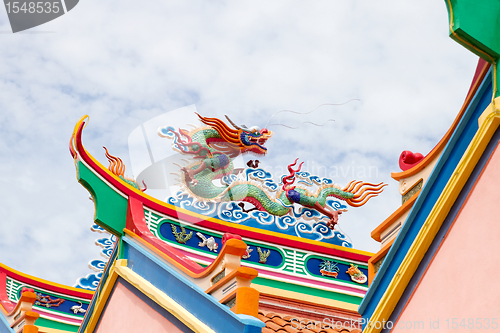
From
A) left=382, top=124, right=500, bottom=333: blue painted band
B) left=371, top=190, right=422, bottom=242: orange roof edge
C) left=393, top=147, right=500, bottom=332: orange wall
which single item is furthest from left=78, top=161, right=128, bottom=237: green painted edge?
left=393, top=147, right=500, bottom=332: orange wall

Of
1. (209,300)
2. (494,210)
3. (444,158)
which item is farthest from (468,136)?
(209,300)

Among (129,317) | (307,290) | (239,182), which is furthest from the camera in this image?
(239,182)

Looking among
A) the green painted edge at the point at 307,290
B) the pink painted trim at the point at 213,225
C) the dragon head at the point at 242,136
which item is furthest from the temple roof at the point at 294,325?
the dragon head at the point at 242,136

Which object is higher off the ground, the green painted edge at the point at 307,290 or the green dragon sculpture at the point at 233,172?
the green dragon sculpture at the point at 233,172

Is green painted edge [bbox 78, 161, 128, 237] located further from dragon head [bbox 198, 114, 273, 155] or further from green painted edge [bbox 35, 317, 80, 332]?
green painted edge [bbox 35, 317, 80, 332]

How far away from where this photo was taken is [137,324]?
640 centimetres

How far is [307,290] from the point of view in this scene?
7.67m

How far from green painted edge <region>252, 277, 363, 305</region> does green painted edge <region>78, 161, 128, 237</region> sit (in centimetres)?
166

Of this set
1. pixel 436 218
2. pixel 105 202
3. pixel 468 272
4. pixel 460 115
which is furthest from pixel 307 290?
pixel 468 272

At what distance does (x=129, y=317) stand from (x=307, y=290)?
2.18 meters

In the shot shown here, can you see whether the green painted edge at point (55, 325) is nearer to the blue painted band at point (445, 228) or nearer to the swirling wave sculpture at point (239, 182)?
the swirling wave sculpture at point (239, 182)

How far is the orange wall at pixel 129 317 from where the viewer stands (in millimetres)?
6102

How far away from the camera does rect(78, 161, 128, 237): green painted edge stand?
6988 millimetres

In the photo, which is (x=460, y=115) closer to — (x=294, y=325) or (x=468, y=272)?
(x=468, y=272)
